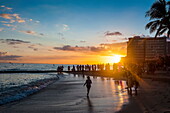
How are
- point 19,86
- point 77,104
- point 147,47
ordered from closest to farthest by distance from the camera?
point 77,104 → point 19,86 → point 147,47

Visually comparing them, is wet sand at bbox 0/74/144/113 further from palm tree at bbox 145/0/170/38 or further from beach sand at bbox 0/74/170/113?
palm tree at bbox 145/0/170/38

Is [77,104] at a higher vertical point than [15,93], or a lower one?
higher

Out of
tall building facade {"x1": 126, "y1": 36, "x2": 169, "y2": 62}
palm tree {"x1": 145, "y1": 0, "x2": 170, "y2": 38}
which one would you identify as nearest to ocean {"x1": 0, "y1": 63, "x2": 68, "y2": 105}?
palm tree {"x1": 145, "y1": 0, "x2": 170, "y2": 38}

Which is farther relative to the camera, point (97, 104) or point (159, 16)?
point (159, 16)

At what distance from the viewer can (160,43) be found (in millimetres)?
184500

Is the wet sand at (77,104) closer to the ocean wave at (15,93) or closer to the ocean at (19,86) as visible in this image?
the ocean wave at (15,93)

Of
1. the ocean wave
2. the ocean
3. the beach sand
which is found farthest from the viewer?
the ocean

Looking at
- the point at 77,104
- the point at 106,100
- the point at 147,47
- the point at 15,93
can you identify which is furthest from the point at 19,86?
the point at 147,47

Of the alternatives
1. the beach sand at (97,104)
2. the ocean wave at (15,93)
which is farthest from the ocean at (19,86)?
the beach sand at (97,104)

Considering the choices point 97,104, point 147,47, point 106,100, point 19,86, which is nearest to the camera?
point 97,104

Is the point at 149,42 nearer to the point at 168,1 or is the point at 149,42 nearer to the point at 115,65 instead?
the point at 115,65

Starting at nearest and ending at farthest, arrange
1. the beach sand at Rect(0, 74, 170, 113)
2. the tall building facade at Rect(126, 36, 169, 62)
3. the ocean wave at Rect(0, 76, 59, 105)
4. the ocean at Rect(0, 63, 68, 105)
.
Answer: the beach sand at Rect(0, 74, 170, 113), the ocean wave at Rect(0, 76, 59, 105), the ocean at Rect(0, 63, 68, 105), the tall building facade at Rect(126, 36, 169, 62)

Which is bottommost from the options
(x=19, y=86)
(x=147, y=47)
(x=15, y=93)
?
(x=19, y=86)

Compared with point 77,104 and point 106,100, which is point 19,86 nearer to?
point 77,104
